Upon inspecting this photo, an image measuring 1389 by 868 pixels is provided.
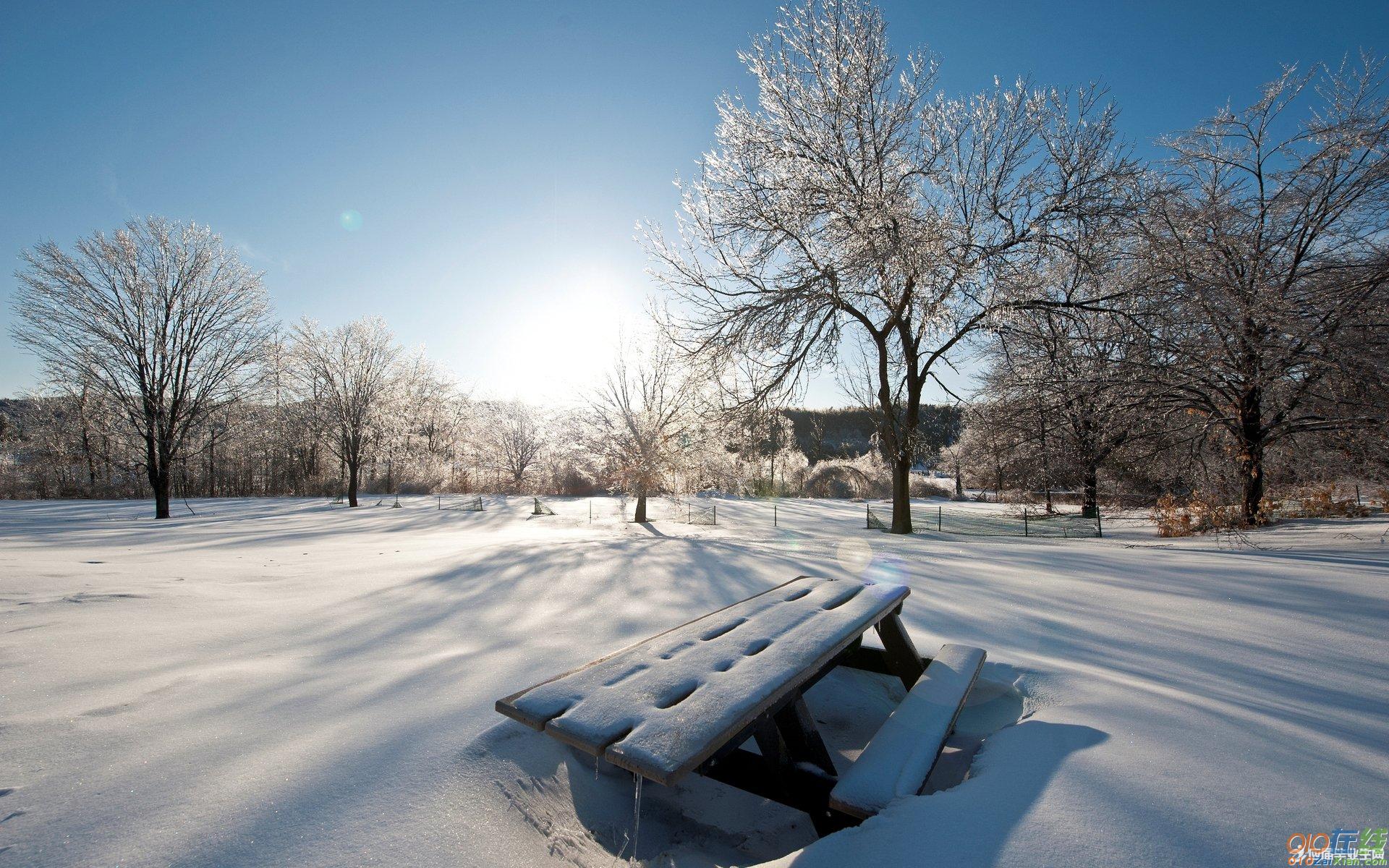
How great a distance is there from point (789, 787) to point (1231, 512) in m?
13.4

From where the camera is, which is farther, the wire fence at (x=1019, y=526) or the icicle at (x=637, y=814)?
the wire fence at (x=1019, y=526)

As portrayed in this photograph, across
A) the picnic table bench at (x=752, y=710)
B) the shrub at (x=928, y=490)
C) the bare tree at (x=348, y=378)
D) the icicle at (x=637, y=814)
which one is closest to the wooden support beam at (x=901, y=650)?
the picnic table bench at (x=752, y=710)

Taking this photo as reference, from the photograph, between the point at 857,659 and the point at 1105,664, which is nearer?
the point at 1105,664

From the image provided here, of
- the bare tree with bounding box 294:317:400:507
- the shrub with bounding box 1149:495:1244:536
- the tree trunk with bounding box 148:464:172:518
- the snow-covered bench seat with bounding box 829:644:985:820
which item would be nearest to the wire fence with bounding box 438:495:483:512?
the bare tree with bounding box 294:317:400:507

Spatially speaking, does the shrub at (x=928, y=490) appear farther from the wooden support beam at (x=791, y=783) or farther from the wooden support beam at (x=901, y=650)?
the wooden support beam at (x=791, y=783)

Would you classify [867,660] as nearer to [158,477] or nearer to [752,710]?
[752,710]

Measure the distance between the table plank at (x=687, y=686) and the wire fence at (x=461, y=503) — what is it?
22.9 metres

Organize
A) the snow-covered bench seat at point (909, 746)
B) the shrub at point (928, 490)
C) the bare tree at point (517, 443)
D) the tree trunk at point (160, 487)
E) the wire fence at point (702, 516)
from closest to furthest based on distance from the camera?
the snow-covered bench seat at point (909, 746), the tree trunk at point (160, 487), the wire fence at point (702, 516), the shrub at point (928, 490), the bare tree at point (517, 443)

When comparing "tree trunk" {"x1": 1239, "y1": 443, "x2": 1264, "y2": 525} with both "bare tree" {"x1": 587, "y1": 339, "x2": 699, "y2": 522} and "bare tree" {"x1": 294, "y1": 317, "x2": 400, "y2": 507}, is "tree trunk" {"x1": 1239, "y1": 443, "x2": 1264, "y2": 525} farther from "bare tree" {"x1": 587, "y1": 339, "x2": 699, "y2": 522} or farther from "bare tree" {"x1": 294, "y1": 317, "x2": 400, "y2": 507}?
"bare tree" {"x1": 294, "y1": 317, "x2": 400, "y2": 507}

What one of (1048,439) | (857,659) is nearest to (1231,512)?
(1048,439)

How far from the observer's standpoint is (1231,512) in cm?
1061

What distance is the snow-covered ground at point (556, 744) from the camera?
1432 millimetres

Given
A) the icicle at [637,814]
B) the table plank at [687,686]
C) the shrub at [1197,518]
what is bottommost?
the shrub at [1197,518]

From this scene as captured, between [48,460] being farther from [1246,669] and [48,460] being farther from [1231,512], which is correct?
[1231,512]
